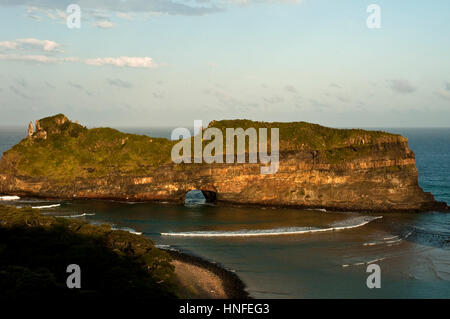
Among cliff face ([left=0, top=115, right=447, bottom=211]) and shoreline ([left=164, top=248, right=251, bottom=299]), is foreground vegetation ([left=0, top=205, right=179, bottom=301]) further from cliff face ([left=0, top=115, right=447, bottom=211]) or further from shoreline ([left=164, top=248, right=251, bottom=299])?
cliff face ([left=0, top=115, right=447, bottom=211])

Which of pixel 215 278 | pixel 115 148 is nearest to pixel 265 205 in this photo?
pixel 115 148

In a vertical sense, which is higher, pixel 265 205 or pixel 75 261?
pixel 265 205

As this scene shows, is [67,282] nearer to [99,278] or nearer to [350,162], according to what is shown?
[99,278]

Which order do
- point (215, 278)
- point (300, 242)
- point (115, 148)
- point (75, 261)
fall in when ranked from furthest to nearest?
point (115, 148)
point (300, 242)
point (215, 278)
point (75, 261)

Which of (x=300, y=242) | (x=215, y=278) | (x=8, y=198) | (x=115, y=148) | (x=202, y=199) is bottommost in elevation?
(x=215, y=278)

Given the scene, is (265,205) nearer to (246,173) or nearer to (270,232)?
(246,173)

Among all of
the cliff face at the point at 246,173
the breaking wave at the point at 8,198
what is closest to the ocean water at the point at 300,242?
the breaking wave at the point at 8,198

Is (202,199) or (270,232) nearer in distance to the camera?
(270,232)

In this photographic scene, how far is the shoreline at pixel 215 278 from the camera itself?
1539 inches

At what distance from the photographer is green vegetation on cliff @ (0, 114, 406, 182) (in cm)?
7838

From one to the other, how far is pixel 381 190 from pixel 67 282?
53117 millimetres

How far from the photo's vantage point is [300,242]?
54.8 m

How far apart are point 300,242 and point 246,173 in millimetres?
22608

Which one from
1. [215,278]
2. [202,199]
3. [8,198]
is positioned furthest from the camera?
[202,199]
